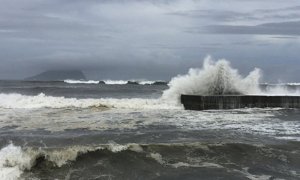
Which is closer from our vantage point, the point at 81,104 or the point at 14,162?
the point at 14,162

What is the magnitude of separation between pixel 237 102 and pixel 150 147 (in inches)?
435

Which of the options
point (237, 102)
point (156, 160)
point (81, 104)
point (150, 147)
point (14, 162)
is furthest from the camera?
point (81, 104)

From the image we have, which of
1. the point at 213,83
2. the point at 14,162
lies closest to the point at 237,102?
the point at 213,83

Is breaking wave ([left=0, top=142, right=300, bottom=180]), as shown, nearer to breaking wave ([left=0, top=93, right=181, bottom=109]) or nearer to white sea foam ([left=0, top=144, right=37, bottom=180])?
white sea foam ([left=0, top=144, right=37, bottom=180])

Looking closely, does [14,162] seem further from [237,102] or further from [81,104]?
[81,104]

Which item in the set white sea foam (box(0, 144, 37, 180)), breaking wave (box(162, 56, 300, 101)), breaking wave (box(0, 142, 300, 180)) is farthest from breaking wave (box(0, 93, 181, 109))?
white sea foam (box(0, 144, 37, 180))

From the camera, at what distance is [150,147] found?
11.6m

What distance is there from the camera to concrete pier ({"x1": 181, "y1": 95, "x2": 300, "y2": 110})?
2139 cm

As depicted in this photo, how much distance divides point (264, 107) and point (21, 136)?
41.0 ft

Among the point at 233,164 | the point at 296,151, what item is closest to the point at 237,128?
the point at 296,151

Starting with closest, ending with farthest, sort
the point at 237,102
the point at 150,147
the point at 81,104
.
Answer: the point at 150,147, the point at 237,102, the point at 81,104

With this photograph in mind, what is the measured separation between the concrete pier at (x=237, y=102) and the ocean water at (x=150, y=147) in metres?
2.65

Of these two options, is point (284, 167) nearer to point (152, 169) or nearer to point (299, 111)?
point (152, 169)

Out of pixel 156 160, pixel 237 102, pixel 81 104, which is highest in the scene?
pixel 237 102
